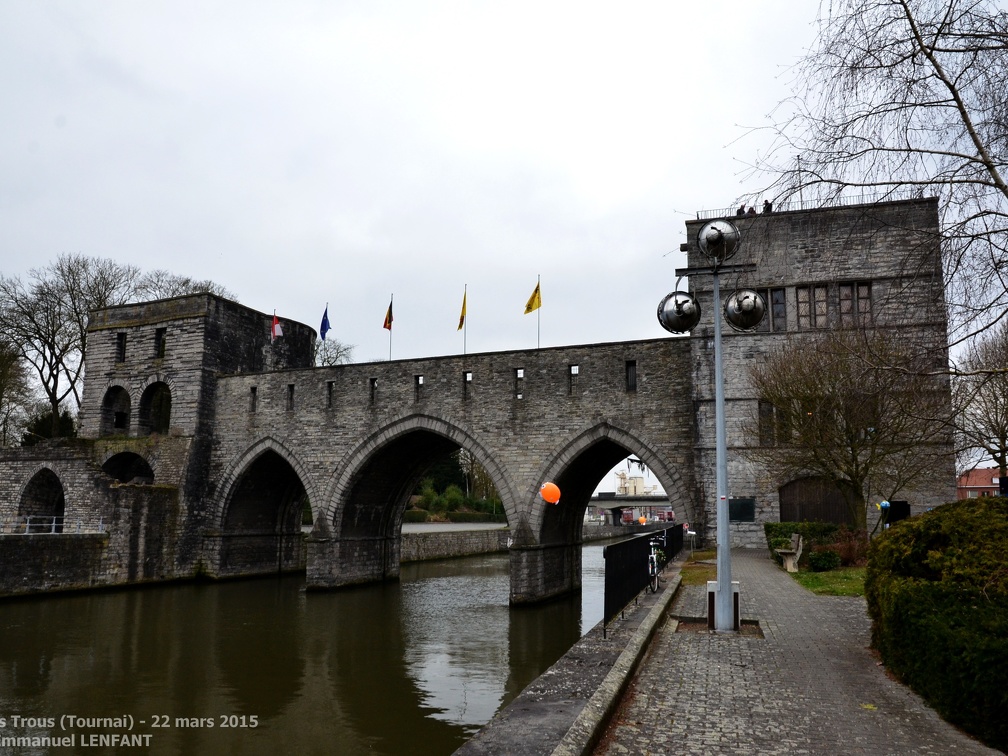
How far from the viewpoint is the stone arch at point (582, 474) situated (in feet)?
57.7

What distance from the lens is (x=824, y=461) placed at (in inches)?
576

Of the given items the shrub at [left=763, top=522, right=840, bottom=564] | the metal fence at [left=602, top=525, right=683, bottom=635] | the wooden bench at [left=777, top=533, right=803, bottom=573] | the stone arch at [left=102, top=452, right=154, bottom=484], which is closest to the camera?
the metal fence at [left=602, top=525, right=683, bottom=635]

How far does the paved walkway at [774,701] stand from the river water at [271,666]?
320 cm

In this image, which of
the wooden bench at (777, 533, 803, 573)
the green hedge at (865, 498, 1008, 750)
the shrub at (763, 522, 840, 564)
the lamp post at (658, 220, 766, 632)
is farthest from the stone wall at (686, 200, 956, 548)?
the green hedge at (865, 498, 1008, 750)

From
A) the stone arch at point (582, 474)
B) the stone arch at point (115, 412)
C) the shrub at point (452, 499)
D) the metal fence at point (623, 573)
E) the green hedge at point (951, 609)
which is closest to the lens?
the green hedge at point (951, 609)

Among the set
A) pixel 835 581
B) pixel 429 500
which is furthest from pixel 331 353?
pixel 835 581

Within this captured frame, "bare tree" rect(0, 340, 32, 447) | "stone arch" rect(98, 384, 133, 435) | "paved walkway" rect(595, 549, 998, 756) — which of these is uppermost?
"bare tree" rect(0, 340, 32, 447)

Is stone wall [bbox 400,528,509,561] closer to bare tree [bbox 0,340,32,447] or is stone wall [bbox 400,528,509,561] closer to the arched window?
the arched window

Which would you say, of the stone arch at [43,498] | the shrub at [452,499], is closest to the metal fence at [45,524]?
the stone arch at [43,498]

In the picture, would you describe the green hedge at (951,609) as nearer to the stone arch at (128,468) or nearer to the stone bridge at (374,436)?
the stone bridge at (374,436)

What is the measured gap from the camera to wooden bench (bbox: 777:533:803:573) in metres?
13.1

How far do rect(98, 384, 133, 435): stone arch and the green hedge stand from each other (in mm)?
23886

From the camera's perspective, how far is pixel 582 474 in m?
20.9

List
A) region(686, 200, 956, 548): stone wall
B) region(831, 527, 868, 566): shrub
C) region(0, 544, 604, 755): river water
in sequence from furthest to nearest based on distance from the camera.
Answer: region(686, 200, 956, 548): stone wall, region(831, 527, 868, 566): shrub, region(0, 544, 604, 755): river water
